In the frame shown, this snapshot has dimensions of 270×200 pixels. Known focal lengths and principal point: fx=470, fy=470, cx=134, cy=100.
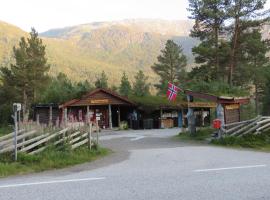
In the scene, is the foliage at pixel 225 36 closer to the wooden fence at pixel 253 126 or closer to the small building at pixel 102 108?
the small building at pixel 102 108

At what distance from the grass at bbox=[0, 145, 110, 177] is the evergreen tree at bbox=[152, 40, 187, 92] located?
6054 cm

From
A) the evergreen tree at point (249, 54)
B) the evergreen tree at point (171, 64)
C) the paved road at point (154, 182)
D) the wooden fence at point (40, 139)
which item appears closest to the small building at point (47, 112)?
the evergreen tree at point (249, 54)

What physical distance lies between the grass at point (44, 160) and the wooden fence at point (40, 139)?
9.3 inches

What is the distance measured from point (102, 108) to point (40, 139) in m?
31.7

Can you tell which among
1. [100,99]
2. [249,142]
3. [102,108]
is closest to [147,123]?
[102,108]

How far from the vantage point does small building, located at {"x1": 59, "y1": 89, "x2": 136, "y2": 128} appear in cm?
4403

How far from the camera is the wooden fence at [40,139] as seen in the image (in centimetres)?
1434

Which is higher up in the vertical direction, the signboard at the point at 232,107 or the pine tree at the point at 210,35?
the pine tree at the point at 210,35

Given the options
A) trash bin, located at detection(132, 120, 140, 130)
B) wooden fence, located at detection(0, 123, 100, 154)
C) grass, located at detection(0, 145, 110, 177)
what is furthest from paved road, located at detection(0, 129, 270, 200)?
trash bin, located at detection(132, 120, 140, 130)

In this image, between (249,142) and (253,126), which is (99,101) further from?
(249,142)

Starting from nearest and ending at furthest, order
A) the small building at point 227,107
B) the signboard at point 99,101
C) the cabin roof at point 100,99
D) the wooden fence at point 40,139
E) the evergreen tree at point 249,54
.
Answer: the wooden fence at point 40,139 → the small building at point 227,107 → the cabin roof at point 100,99 → the signboard at point 99,101 → the evergreen tree at point 249,54

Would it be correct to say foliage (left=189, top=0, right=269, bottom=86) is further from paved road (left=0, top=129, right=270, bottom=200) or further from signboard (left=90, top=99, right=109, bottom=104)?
paved road (left=0, top=129, right=270, bottom=200)

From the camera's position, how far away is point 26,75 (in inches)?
2351

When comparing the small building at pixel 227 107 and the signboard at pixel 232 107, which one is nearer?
the small building at pixel 227 107
